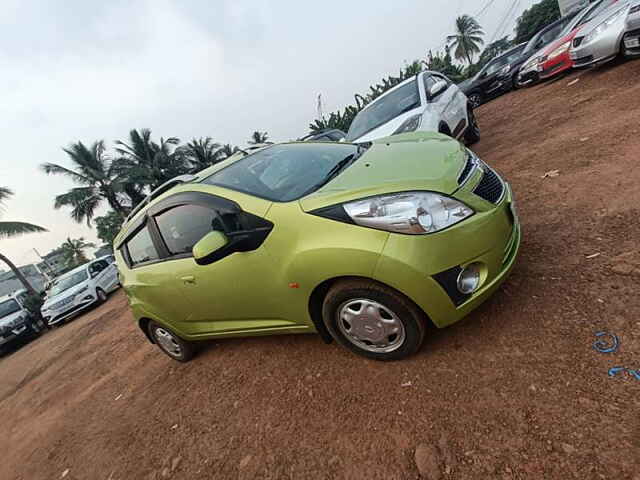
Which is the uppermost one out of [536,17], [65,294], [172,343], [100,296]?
[536,17]

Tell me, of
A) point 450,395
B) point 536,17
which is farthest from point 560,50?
point 536,17

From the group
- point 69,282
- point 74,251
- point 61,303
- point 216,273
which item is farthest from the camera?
point 74,251

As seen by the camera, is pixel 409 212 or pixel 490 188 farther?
pixel 490 188

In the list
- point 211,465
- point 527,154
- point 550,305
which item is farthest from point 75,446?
point 527,154

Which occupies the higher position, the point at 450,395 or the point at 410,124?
the point at 410,124

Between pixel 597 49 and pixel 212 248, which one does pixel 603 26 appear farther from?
pixel 212 248

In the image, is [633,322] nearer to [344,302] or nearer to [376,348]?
[376,348]

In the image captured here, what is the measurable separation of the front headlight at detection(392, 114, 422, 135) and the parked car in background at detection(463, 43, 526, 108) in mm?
7154

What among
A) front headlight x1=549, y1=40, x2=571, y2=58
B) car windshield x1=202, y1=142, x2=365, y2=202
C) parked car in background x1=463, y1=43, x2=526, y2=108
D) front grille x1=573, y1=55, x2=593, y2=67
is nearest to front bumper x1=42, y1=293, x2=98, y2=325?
car windshield x1=202, y1=142, x2=365, y2=202

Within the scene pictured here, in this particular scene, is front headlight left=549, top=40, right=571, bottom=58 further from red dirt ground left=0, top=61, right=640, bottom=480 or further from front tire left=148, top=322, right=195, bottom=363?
front tire left=148, top=322, right=195, bottom=363

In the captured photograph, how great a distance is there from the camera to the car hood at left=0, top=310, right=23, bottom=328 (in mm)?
10984

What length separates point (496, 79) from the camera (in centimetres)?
1105

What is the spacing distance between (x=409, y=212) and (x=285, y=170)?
3.96 feet

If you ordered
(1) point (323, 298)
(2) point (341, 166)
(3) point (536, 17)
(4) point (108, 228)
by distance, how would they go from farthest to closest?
(4) point (108, 228) → (3) point (536, 17) → (2) point (341, 166) → (1) point (323, 298)
